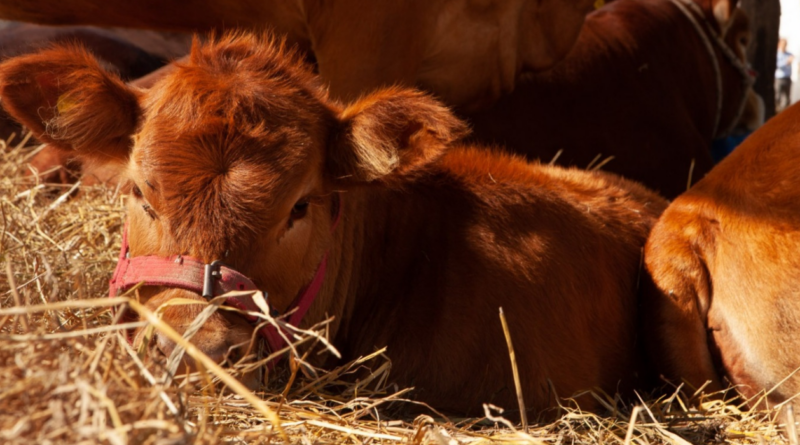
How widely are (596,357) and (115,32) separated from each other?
551 cm

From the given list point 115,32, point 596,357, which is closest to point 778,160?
point 596,357

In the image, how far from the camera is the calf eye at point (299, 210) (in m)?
2.94

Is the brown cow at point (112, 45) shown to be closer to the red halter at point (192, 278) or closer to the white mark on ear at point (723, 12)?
the red halter at point (192, 278)

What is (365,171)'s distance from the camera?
119 inches

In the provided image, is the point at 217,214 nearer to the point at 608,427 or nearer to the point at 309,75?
the point at 309,75

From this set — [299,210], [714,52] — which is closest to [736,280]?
[299,210]

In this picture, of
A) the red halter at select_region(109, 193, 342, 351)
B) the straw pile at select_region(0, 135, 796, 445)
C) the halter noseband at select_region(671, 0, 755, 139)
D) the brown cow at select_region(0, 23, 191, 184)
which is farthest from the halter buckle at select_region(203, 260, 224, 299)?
the halter noseband at select_region(671, 0, 755, 139)

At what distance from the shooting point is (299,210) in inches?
116

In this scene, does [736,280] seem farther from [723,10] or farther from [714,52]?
[723,10]

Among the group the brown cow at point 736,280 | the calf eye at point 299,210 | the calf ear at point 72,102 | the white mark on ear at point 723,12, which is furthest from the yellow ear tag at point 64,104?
the white mark on ear at point 723,12

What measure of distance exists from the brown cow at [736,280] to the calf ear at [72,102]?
217 cm

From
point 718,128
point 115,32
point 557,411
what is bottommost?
point 557,411

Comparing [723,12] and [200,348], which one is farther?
[723,12]

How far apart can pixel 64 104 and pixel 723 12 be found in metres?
5.63
